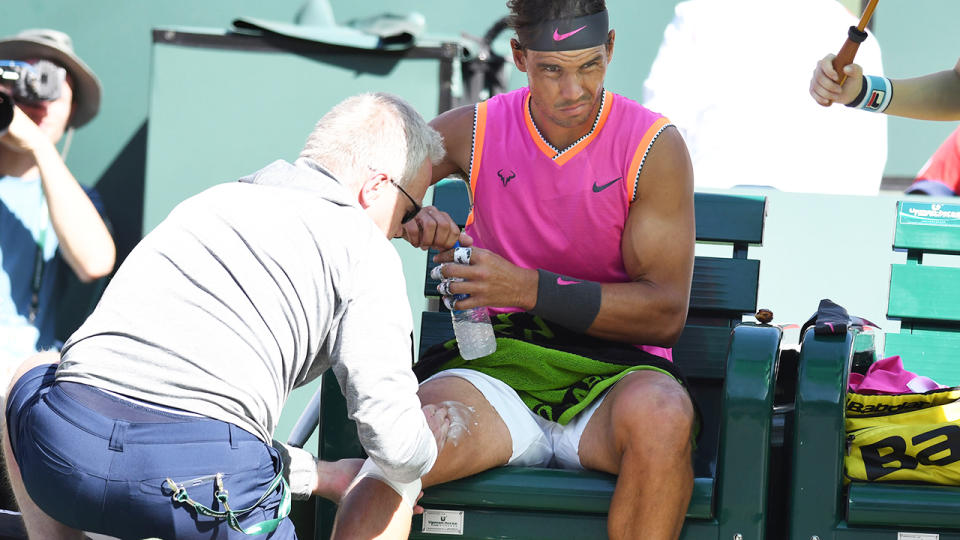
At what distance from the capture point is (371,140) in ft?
7.34

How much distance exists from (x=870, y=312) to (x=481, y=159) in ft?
4.68

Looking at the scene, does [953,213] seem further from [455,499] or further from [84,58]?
[84,58]

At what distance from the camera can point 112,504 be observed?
1922mm

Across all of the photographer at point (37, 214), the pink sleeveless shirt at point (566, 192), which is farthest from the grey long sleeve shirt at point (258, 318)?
the photographer at point (37, 214)

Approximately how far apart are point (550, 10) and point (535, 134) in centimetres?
33

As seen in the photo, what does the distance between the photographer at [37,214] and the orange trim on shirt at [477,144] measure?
1.67m

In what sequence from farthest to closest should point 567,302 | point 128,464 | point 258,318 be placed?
1. point 567,302
2. point 258,318
3. point 128,464

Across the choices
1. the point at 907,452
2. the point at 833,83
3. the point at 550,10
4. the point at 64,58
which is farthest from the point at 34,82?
the point at 907,452

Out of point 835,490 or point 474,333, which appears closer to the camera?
point 835,490

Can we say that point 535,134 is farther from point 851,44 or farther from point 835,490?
point 835,490

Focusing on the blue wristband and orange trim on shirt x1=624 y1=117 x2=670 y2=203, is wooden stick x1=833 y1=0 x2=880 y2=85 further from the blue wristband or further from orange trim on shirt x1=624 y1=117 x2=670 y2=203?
orange trim on shirt x1=624 y1=117 x2=670 y2=203

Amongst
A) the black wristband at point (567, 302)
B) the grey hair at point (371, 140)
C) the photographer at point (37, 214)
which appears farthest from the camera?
the photographer at point (37, 214)

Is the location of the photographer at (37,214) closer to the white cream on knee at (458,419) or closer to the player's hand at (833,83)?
the white cream on knee at (458,419)

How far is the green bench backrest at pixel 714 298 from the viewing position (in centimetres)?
308
